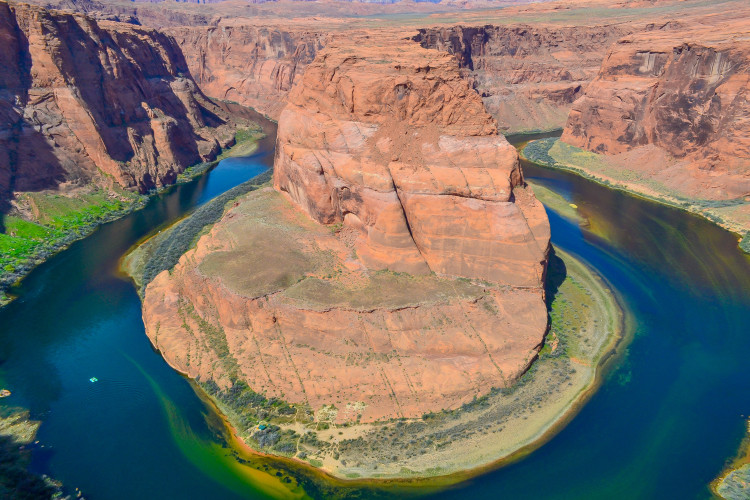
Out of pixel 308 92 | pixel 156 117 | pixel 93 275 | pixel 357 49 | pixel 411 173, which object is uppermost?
pixel 357 49

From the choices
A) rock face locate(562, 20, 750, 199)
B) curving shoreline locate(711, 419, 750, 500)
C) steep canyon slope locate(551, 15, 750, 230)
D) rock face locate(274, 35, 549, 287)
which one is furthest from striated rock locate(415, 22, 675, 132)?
curving shoreline locate(711, 419, 750, 500)

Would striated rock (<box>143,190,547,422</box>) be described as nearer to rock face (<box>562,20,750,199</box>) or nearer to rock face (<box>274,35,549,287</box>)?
rock face (<box>274,35,549,287</box>)

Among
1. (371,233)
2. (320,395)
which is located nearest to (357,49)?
(371,233)

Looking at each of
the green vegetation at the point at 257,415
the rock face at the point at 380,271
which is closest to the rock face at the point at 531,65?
the rock face at the point at 380,271

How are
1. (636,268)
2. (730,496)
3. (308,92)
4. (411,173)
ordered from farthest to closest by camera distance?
(636,268)
(308,92)
(411,173)
(730,496)

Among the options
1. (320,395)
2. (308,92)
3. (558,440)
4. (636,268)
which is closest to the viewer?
(558,440)

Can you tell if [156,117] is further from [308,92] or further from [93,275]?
[308,92]
